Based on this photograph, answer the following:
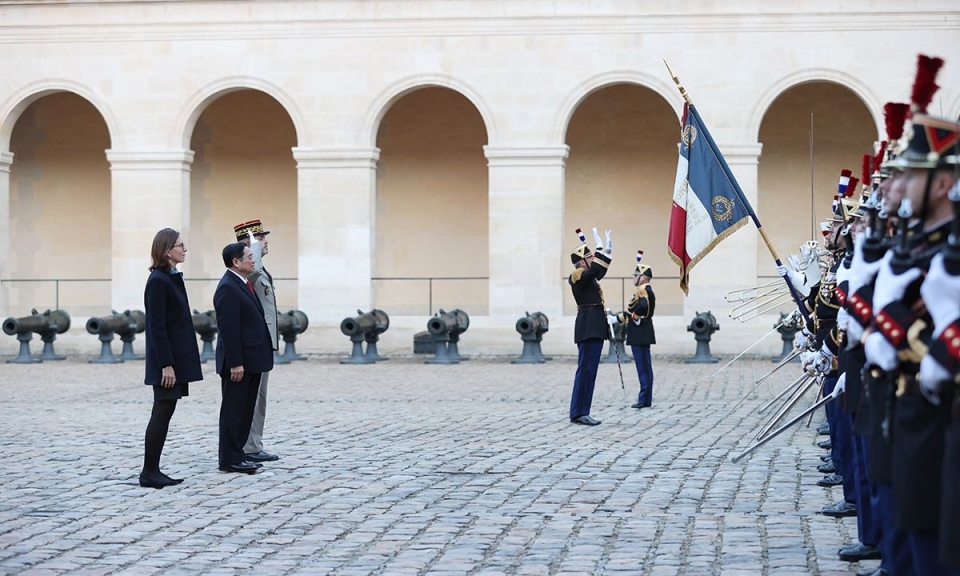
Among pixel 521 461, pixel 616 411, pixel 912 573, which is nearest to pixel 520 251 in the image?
pixel 616 411

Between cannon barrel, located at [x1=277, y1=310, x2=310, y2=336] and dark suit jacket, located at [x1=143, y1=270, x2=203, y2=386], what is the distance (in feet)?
44.1

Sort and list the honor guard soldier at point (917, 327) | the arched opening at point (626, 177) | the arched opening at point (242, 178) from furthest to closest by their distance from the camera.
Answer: the arched opening at point (242, 178), the arched opening at point (626, 177), the honor guard soldier at point (917, 327)

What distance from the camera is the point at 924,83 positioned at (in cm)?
499

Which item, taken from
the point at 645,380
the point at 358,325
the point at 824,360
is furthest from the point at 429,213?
the point at 824,360

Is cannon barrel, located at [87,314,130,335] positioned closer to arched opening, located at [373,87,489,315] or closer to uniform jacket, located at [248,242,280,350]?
arched opening, located at [373,87,489,315]

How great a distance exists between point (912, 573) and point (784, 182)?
23730 mm

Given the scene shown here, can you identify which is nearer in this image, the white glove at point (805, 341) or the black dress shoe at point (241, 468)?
the white glove at point (805, 341)

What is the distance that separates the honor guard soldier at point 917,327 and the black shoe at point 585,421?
825 cm

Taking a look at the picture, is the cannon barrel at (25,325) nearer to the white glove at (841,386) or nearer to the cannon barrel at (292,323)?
the cannon barrel at (292,323)

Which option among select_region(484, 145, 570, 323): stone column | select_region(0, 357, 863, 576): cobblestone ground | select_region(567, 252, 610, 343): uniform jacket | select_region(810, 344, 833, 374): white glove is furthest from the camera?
select_region(484, 145, 570, 323): stone column

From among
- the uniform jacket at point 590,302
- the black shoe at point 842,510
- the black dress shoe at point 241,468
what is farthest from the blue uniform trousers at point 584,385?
the black shoe at point 842,510

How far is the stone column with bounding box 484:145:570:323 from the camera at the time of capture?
82.5ft

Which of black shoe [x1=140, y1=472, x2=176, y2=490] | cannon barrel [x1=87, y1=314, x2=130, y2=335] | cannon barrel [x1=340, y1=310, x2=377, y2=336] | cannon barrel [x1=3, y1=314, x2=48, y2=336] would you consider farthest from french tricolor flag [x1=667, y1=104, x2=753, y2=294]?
cannon barrel [x1=3, y1=314, x2=48, y2=336]

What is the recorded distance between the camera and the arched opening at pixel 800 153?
92.0 feet
